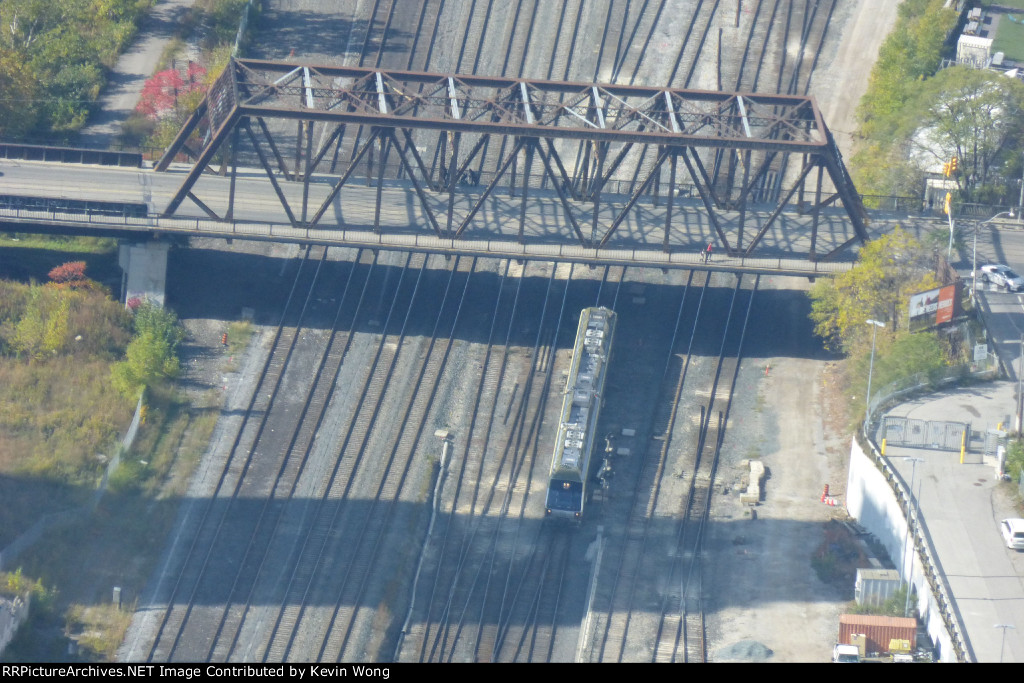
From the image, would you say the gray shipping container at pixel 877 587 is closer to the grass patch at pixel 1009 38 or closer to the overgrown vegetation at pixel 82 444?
the overgrown vegetation at pixel 82 444

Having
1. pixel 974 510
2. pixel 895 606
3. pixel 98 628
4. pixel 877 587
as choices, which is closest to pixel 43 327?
pixel 98 628

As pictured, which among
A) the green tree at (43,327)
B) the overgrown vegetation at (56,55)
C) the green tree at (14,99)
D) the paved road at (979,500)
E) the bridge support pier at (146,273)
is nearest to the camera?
the paved road at (979,500)

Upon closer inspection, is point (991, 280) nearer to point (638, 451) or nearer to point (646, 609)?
point (638, 451)

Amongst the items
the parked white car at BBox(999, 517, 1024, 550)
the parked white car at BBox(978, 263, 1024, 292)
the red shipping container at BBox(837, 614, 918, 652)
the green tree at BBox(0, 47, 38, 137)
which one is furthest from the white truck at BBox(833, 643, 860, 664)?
the green tree at BBox(0, 47, 38, 137)

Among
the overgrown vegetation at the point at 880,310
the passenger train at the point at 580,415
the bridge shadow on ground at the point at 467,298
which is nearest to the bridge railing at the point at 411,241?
the overgrown vegetation at the point at 880,310

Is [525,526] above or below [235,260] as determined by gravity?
below

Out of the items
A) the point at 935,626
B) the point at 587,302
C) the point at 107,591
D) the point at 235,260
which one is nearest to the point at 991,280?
the point at 587,302

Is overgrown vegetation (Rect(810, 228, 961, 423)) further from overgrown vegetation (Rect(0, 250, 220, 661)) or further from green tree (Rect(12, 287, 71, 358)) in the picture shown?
green tree (Rect(12, 287, 71, 358))
